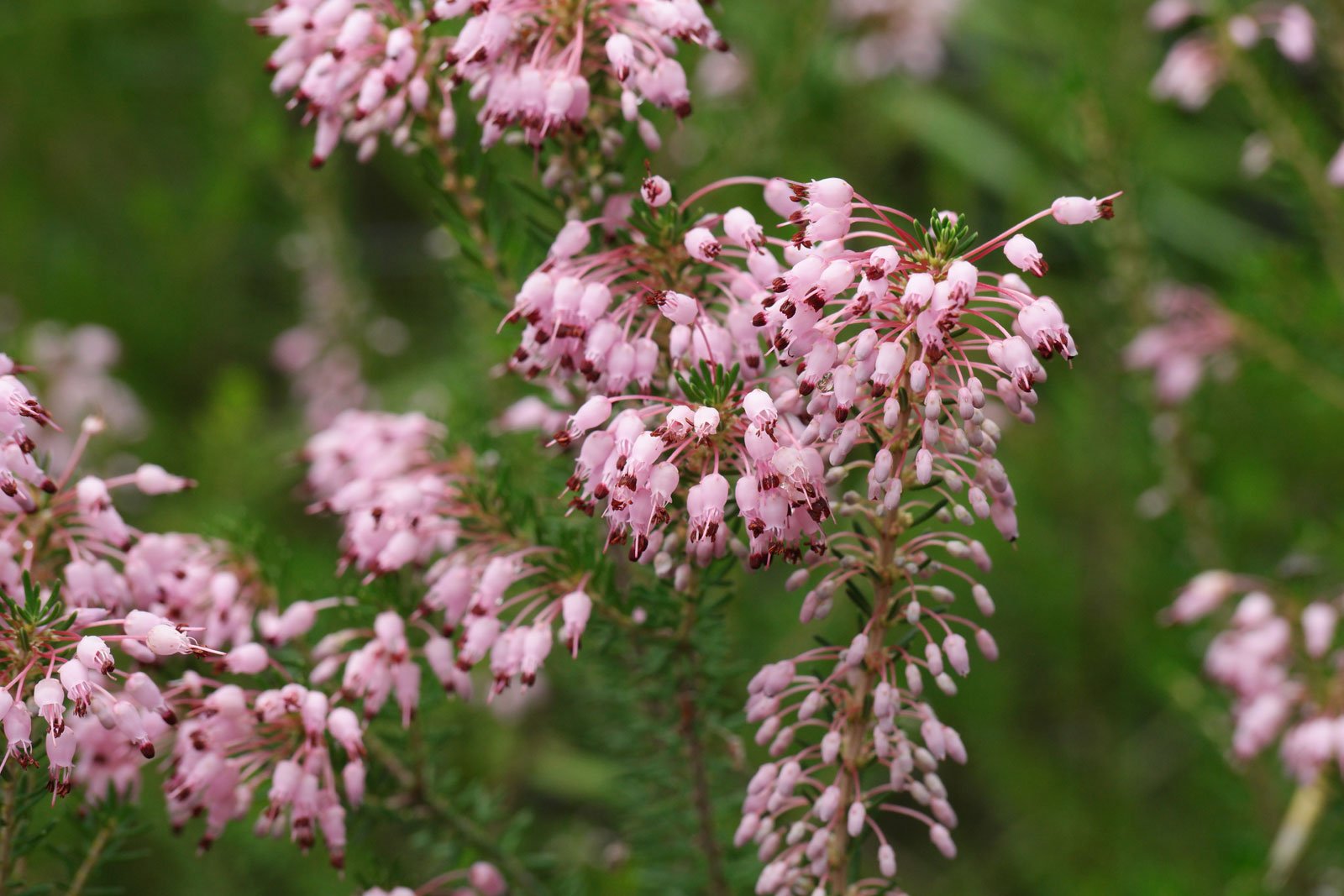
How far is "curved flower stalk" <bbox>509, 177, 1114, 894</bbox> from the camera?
142cm

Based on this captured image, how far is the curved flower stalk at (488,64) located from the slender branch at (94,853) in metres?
1.03

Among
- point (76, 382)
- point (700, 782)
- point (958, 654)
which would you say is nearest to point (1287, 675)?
point (700, 782)

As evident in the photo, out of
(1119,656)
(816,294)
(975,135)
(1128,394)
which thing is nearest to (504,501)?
(816,294)

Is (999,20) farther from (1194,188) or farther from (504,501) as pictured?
(504,501)

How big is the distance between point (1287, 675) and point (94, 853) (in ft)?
7.41

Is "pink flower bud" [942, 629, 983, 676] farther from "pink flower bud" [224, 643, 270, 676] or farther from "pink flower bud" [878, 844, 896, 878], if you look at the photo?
"pink flower bud" [224, 643, 270, 676]

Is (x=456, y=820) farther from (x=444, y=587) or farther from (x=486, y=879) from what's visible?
(x=444, y=587)

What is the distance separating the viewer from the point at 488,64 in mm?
1740

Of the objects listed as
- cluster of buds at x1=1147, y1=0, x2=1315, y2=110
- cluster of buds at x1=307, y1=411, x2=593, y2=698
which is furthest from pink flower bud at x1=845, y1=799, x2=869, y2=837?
cluster of buds at x1=1147, y1=0, x2=1315, y2=110

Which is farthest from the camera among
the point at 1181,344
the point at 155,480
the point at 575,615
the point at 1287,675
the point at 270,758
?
the point at 1181,344

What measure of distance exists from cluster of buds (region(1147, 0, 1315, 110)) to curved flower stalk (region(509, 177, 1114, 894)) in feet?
6.85

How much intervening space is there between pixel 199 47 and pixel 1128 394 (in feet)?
16.1

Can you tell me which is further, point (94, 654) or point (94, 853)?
Result: point (94, 853)

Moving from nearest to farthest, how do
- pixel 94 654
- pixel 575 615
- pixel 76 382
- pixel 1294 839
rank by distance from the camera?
pixel 94 654 < pixel 575 615 < pixel 1294 839 < pixel 76 382
